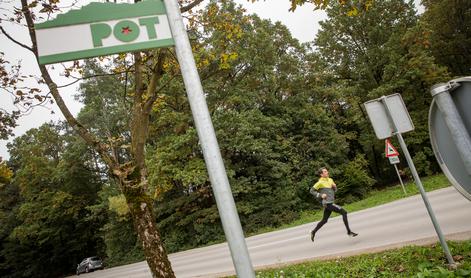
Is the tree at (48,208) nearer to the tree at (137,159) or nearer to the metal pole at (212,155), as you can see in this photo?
the tree at (137,159)

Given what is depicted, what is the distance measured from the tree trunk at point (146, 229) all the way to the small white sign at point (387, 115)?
3.90 meters

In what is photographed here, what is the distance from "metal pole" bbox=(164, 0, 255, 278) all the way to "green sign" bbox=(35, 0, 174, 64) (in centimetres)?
7

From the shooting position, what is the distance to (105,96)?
30.1m

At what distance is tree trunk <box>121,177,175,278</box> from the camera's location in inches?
218

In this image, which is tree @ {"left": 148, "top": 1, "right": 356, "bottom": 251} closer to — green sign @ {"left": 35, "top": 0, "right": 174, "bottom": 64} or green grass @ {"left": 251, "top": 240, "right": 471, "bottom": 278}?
green grass @ {"left": 251, "top": 240, "right": 471, "bottom": 278}

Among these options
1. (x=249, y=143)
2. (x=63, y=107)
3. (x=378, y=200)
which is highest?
(x=249, y=143)

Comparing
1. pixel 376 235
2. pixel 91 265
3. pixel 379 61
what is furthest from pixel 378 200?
A: pixel 91 265

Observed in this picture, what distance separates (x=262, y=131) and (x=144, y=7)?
21248 millimetres

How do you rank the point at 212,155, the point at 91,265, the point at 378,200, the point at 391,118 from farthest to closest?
the point at 91,265, the point at 378,200, the point at 391,118, the point at 212,155

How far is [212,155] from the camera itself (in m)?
1.87

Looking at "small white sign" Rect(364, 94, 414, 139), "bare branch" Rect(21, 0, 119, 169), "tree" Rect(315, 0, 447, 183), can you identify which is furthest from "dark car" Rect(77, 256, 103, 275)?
"small white sign" Rect(364, 94, 414, 139)

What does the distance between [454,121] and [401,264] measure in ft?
14.0

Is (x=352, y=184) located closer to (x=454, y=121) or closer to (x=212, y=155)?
(x=454, y=121)

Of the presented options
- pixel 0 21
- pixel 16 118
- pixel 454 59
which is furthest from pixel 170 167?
pixel 454 59
